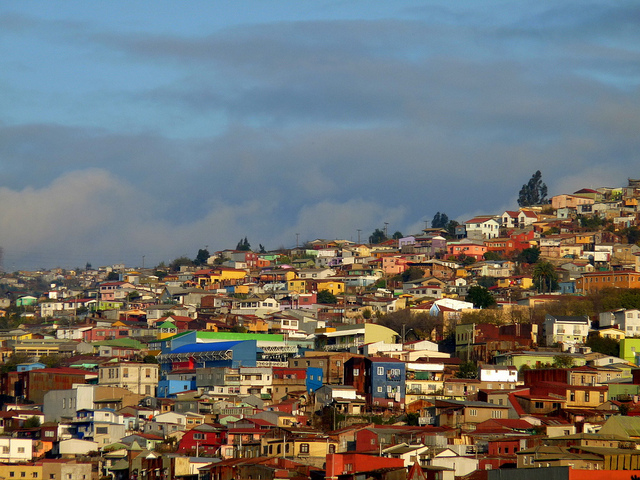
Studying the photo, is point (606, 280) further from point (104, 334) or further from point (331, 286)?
point (104, 334)

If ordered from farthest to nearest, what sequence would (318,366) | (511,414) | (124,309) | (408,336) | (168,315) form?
(124,309)
(168,315)
(408,336)
(318,366)
(511,414)

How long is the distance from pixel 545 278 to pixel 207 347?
30100 mm

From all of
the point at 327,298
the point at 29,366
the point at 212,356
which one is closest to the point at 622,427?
the point at 212,356

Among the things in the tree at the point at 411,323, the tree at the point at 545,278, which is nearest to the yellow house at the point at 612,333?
the tree at the point at 411,323

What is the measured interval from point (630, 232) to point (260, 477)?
2488 inches

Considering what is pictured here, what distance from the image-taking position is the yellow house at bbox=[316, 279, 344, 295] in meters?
88.1

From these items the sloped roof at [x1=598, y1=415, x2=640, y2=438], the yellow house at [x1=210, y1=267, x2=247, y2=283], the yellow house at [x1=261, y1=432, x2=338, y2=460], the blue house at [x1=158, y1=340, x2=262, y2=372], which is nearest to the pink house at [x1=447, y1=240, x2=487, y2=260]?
the yellow house at [x1=210, y1=267, x2=247, y2=283]

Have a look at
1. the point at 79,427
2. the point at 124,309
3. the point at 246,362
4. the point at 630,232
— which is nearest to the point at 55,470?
the point at 79,427

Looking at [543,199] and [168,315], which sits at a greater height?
[543,199]

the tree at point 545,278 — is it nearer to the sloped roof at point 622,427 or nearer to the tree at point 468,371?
the tree at point 468,371

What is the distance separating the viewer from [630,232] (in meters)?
99.1

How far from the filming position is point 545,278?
271 ft

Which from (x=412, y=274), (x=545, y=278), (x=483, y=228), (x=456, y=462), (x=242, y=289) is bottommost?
(x=456, y=462)

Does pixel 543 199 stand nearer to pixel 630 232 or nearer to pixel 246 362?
pixel 630 232
